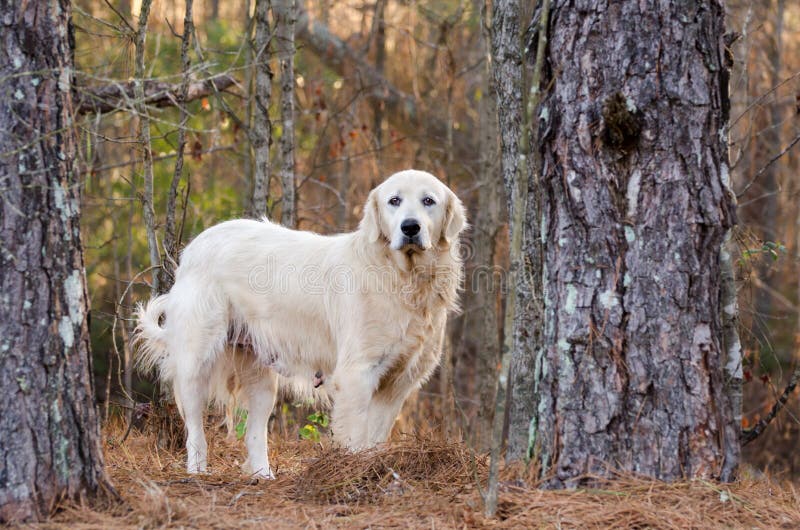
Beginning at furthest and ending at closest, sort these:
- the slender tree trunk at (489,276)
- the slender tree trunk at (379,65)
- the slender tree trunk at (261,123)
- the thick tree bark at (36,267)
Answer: the slender tree trunk at (379,65)
the slender tree trunk at (489,276)
the slender tree trunk at (261,123)
the thick tree bark at (36,267)

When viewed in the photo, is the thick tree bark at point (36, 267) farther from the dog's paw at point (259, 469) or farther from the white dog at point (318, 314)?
the dog's paw at point (259, 469)

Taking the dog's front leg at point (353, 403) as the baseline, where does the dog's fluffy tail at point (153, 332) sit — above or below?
above

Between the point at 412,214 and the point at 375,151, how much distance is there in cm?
386

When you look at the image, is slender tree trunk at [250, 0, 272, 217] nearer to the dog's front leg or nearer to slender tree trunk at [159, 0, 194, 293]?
slender tree trunk at [159, 0, 194, 293]

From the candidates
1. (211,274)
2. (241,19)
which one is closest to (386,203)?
(211,274)

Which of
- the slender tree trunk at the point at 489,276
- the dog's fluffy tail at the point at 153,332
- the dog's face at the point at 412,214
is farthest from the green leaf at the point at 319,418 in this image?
the dog's face at the point at 412,214

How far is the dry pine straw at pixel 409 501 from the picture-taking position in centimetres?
318

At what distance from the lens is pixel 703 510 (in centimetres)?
322

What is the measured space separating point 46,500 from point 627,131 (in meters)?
2.61

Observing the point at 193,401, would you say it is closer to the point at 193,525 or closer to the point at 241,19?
the point at 193,525

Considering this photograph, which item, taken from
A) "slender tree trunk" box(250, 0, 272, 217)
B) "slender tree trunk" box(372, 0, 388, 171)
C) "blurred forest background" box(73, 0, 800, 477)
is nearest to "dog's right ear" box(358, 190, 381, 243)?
"slender tree trunk" box(250, 0, 272, 217)

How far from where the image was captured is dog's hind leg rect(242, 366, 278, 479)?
536 cm

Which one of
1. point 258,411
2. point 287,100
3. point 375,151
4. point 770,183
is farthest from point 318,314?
point 770,183

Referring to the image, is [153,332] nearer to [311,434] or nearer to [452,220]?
[311,434]
